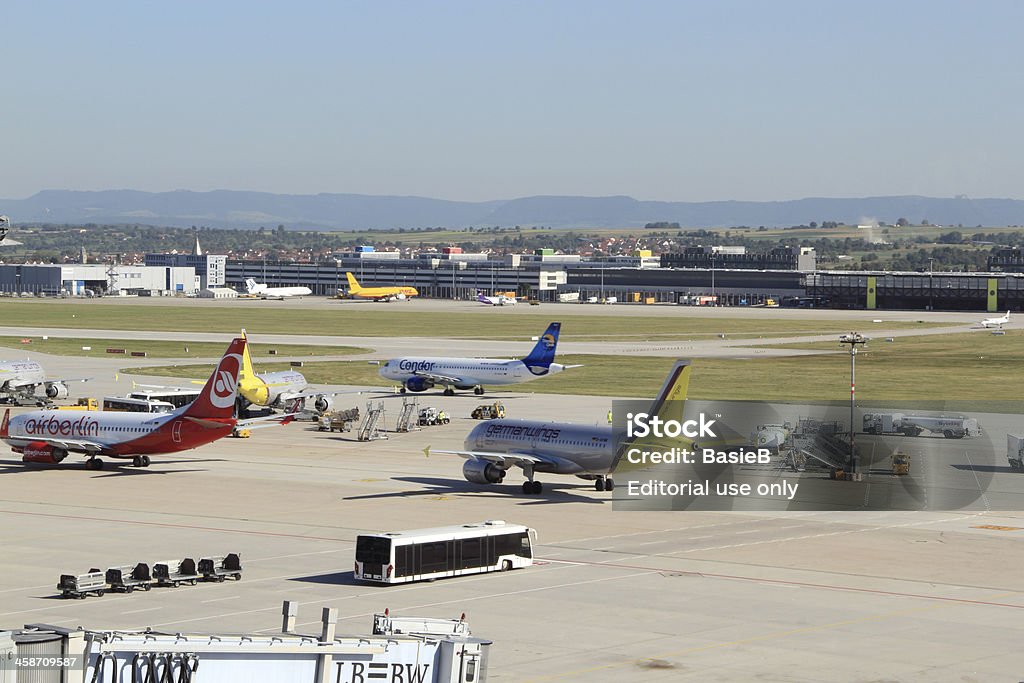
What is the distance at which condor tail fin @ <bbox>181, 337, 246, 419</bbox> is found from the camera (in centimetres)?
7769

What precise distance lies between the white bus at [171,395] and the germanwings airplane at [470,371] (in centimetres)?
2125

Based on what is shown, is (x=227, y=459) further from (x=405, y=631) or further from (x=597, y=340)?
(x=597, y=340)

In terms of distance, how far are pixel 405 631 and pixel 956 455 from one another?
6110 centimetres

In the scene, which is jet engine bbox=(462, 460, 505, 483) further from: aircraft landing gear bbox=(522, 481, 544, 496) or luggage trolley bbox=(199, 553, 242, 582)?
luggage trolley bbox=(199, 553, 242, 582)

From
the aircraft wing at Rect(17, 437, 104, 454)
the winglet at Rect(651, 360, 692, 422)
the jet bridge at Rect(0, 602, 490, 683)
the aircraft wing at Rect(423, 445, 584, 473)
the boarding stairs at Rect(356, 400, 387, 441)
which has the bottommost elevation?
the boarding stairs at Rect(356, 400, 387, 441)

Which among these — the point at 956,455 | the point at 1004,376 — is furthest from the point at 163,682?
the point at 1004,376

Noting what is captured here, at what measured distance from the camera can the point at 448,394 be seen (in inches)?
5108

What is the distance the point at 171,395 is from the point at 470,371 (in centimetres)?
2829

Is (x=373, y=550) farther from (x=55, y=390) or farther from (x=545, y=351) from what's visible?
(x=55, y=390)

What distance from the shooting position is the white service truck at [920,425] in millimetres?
96438

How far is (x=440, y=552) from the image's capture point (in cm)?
5266

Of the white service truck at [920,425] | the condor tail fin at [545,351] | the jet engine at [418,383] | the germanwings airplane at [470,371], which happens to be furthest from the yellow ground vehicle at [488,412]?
the white service truck at [920,425]

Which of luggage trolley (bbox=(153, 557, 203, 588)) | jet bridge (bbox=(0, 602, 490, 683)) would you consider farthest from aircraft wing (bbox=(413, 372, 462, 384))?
jet bridge (bbox=(0, 602, 490, 683))

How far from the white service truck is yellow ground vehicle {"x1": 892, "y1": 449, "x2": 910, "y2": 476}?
45.3 ft
